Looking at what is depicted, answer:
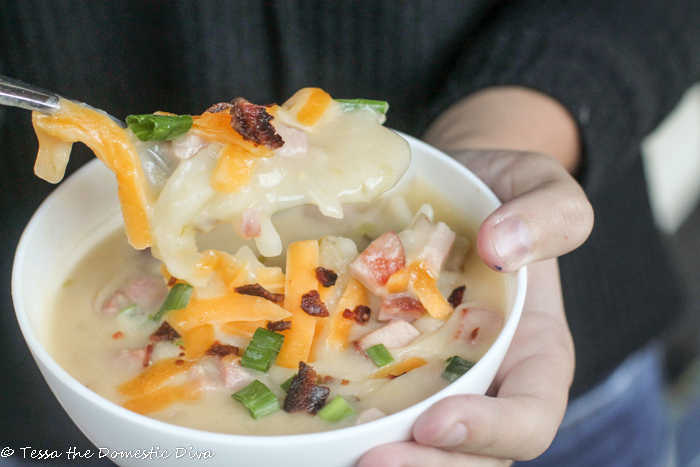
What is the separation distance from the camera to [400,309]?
1.61 metres

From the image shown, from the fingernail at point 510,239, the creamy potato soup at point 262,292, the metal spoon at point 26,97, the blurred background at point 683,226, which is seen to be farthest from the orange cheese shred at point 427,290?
the blurred background at point 683,226

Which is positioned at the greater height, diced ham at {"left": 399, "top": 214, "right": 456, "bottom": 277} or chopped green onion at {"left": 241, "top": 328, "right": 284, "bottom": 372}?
diced ham at {"left": 399, "top": 214, "right": 456, "bottom": 277}

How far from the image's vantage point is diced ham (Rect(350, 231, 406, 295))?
1.62 meters

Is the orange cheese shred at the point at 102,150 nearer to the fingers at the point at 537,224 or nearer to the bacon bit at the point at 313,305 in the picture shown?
the bacon bit at the point at 313,305

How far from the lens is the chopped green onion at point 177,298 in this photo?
1580 millimetres

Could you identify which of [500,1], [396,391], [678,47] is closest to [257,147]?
[396,391]

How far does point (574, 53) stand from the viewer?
98.2 inches

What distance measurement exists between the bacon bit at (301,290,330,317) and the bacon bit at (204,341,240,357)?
195 mm

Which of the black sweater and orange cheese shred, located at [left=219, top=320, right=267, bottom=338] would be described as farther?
the black sweater

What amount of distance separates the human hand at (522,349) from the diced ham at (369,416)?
0.07 meters

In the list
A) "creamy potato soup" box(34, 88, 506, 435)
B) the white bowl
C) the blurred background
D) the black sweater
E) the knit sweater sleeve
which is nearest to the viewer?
the white bowl

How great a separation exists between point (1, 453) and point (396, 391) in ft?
4.34

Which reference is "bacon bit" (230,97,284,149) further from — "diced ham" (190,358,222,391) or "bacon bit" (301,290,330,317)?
"diced ham" (190,358,222,391)

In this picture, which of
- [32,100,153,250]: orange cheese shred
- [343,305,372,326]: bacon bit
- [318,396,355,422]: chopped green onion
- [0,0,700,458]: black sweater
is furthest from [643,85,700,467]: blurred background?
[32,100,153,250]: orange cheese shred
